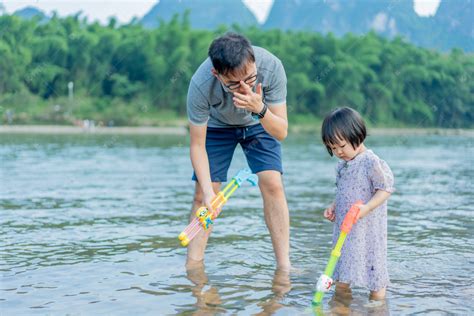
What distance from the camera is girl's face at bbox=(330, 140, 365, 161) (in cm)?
329

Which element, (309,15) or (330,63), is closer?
(330,63)

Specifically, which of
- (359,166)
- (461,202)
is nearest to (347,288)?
(359,166)

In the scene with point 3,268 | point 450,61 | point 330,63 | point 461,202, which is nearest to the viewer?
point 3,268

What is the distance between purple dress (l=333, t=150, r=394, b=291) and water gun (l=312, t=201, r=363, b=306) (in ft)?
0.53

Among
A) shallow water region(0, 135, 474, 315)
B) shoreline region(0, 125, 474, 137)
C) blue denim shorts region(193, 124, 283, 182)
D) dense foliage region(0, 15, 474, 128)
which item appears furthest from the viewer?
dense foliage region(0, 15, 474, 128)

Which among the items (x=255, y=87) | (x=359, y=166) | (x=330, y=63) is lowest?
(x=359, y=166)

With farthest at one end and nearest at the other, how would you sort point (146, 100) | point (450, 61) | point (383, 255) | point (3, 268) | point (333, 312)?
point (450, 61)
point (146, 100)
point (3, 268)
point (383, 255)
point (333, 312)

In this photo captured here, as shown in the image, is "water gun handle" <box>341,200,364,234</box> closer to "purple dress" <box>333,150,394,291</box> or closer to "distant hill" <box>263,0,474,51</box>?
"purple dress" <box>333,150,394,291</box>

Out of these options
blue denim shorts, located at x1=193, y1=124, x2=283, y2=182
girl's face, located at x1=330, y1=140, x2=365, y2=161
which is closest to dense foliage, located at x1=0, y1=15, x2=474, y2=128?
blue denim shorts, located at x1=193, y1=124, x2=283, y2=182

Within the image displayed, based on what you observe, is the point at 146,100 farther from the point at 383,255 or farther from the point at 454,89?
the point at 383,255

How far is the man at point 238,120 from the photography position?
3.09 m

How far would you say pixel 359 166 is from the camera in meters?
3.34

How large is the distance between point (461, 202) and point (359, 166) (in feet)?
15.1

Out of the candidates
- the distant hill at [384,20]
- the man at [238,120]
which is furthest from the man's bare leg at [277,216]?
the distant hill at [384,20]
